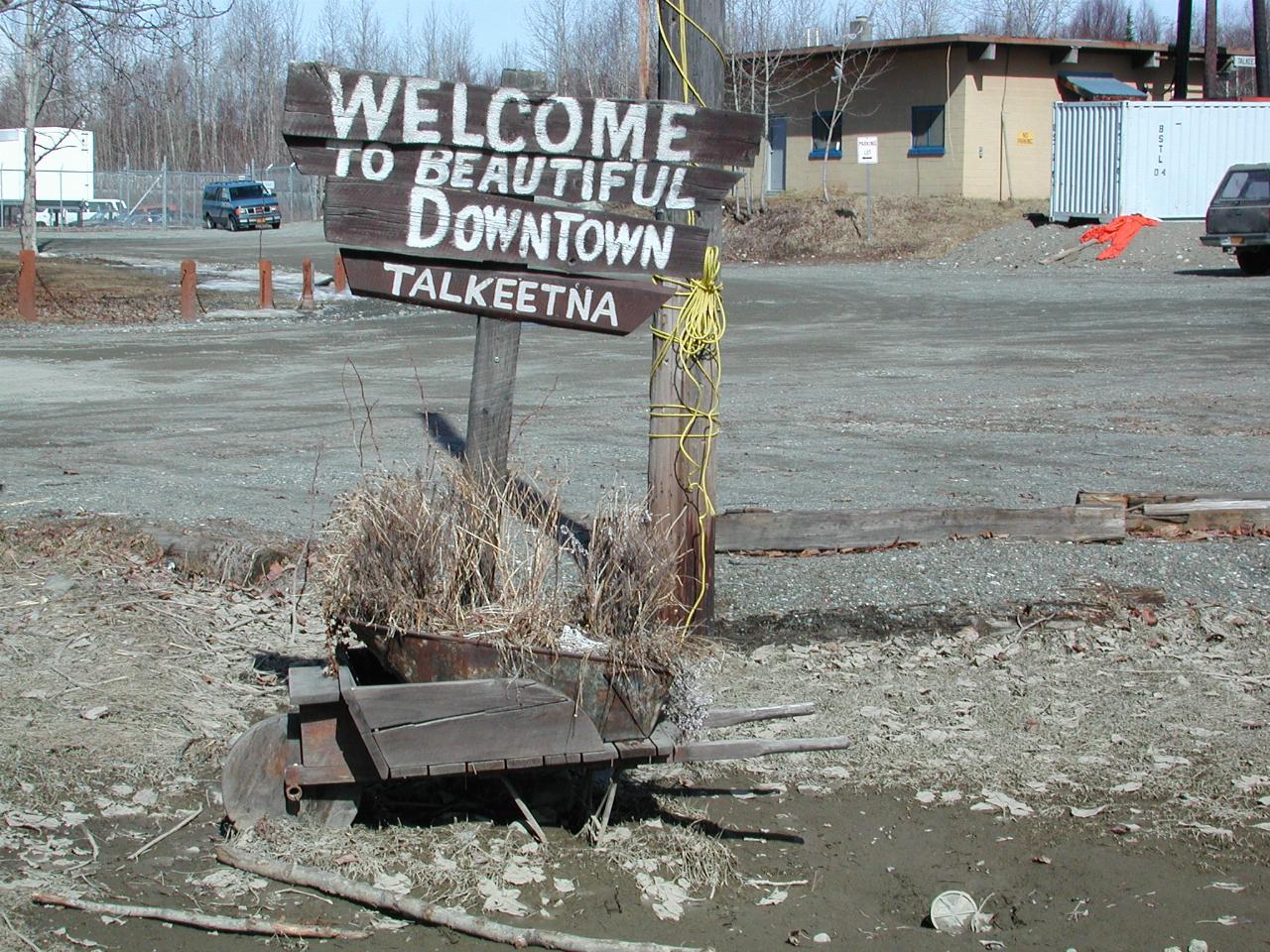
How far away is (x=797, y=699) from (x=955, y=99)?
37829 millimetres

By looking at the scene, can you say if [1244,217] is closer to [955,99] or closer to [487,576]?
[955,99]

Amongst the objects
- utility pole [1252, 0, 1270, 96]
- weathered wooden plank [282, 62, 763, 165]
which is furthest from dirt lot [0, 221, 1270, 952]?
utility pole [1252, 0, 1270, 96]

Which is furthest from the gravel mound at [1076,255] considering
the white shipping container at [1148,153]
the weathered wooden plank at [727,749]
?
the weathered wooden plank at [727,749]

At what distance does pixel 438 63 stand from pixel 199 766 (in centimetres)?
8439

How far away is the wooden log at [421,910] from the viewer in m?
3.85

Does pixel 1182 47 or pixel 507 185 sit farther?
pixel 1182 47

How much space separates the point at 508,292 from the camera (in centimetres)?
495

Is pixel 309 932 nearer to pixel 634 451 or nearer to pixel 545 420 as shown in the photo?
pixel 634 451

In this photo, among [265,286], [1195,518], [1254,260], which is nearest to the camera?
[1195,518]

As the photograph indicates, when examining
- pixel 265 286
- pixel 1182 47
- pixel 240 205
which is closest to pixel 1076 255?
pixel 1182 47

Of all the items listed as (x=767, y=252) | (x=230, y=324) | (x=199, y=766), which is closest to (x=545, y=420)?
(x=199, y=766)

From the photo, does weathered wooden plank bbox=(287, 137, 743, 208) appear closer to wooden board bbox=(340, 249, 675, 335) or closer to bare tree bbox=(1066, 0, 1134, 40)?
wooden board bbox=(340, 249, 675, 335)

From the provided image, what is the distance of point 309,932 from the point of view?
3914 mm

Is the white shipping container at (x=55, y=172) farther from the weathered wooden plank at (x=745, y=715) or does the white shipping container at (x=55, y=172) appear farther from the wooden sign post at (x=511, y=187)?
the weathered wooden plank at (x=745, y=715)
